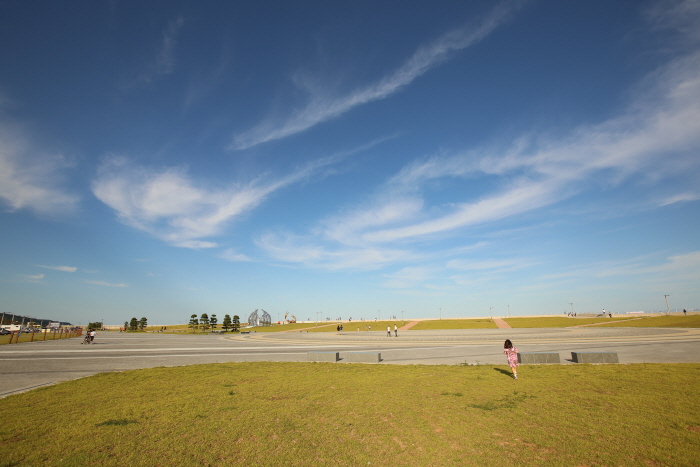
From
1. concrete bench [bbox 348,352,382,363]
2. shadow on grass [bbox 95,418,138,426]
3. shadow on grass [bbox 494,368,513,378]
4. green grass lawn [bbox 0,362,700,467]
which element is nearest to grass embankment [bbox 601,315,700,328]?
green grass lawn [bbox 0,362,700,467]

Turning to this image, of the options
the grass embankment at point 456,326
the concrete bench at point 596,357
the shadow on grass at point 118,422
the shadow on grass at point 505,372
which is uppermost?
the shadow on grass at point 118,422

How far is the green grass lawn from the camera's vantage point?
6.95m

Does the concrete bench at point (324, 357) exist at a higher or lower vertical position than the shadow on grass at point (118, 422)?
lower

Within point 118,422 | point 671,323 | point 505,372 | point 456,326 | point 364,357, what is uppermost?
point 118,422

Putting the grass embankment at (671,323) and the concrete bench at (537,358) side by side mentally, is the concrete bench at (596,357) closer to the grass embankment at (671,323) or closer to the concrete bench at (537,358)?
the concrete bench at (537,358)

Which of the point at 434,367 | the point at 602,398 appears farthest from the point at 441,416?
the point at 434,367

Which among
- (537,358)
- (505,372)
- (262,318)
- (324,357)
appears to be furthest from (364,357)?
(262,318)

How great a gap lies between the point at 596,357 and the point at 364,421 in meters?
16.2

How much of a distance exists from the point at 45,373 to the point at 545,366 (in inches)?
1050

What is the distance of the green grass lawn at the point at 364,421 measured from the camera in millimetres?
6945

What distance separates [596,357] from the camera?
1841 centimetres

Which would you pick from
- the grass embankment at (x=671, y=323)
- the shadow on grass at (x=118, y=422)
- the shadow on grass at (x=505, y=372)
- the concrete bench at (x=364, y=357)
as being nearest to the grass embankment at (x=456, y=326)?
the grass embankment at (x=671, y=323)

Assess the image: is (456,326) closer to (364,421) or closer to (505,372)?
(505,372)

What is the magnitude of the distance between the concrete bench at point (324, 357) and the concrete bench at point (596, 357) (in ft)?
45.4
